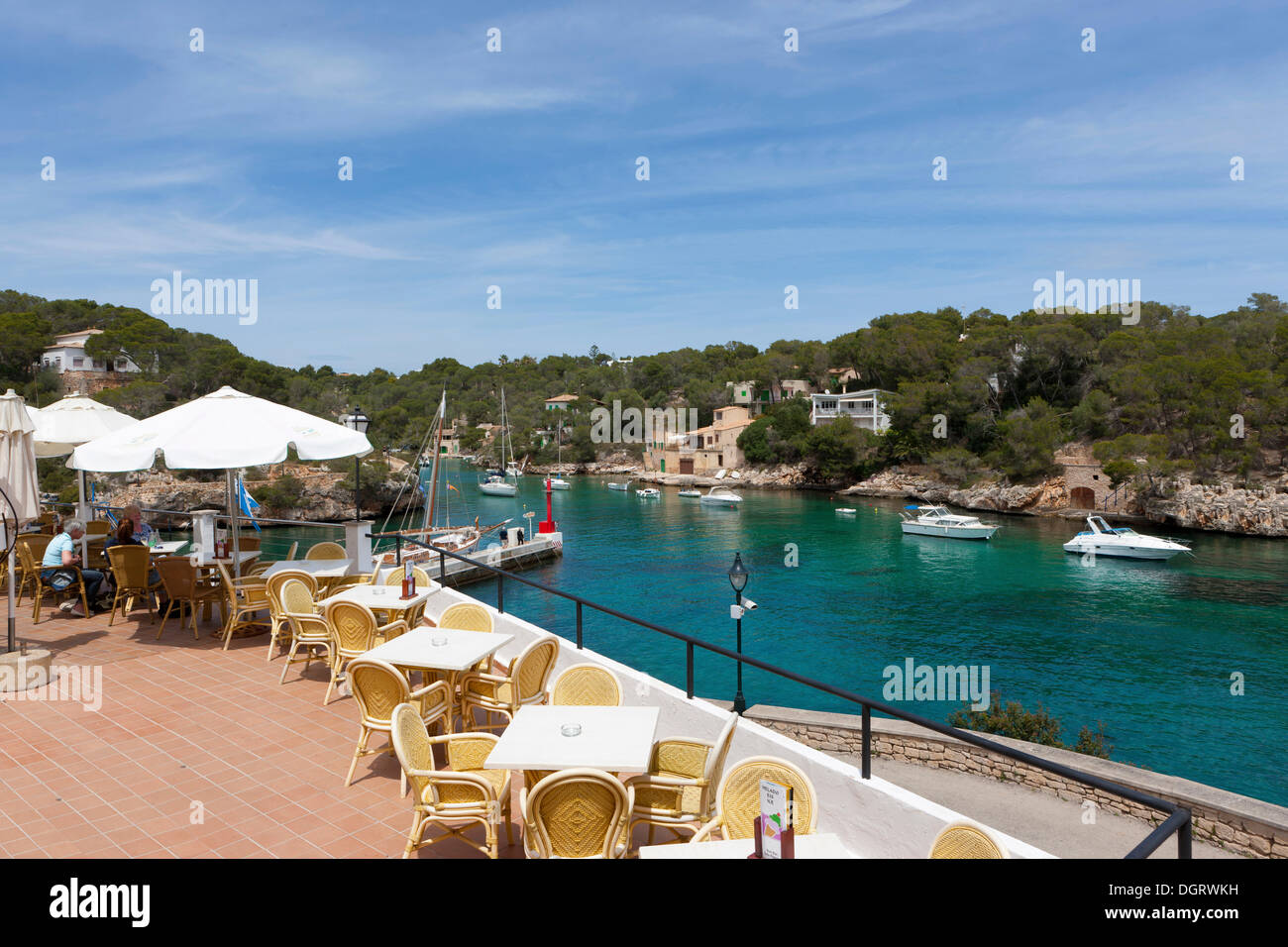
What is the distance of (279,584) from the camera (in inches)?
284

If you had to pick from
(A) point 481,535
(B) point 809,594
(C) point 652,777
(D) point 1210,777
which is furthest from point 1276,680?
(A) point 481,535

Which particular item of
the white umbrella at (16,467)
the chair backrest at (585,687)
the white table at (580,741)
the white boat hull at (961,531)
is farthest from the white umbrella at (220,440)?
the white boat hull at (961,531)

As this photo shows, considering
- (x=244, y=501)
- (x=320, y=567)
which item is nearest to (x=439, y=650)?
(x=320, y=567)

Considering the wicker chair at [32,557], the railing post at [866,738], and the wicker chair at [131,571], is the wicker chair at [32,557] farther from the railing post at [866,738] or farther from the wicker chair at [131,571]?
the railing post at [866,738]

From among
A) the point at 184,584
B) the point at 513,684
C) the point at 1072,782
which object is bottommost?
the point at 1072,782

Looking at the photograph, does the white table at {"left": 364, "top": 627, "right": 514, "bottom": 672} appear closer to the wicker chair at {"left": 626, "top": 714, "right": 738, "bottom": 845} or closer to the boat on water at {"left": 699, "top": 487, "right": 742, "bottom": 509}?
the wicker chair at {"left": 626, "top": 714, "right": 738, "bottom": 845}

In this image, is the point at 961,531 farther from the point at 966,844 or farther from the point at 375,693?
the point at 966,844

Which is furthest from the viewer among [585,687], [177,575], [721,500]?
[721,500]

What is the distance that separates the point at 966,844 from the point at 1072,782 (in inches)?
312

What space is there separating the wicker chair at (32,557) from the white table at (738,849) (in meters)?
9.20

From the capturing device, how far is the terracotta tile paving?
396cm

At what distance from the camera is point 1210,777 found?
1508 cm

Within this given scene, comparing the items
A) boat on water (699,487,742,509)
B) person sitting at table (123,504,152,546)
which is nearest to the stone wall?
person sitting at table (123,504,152,546)
